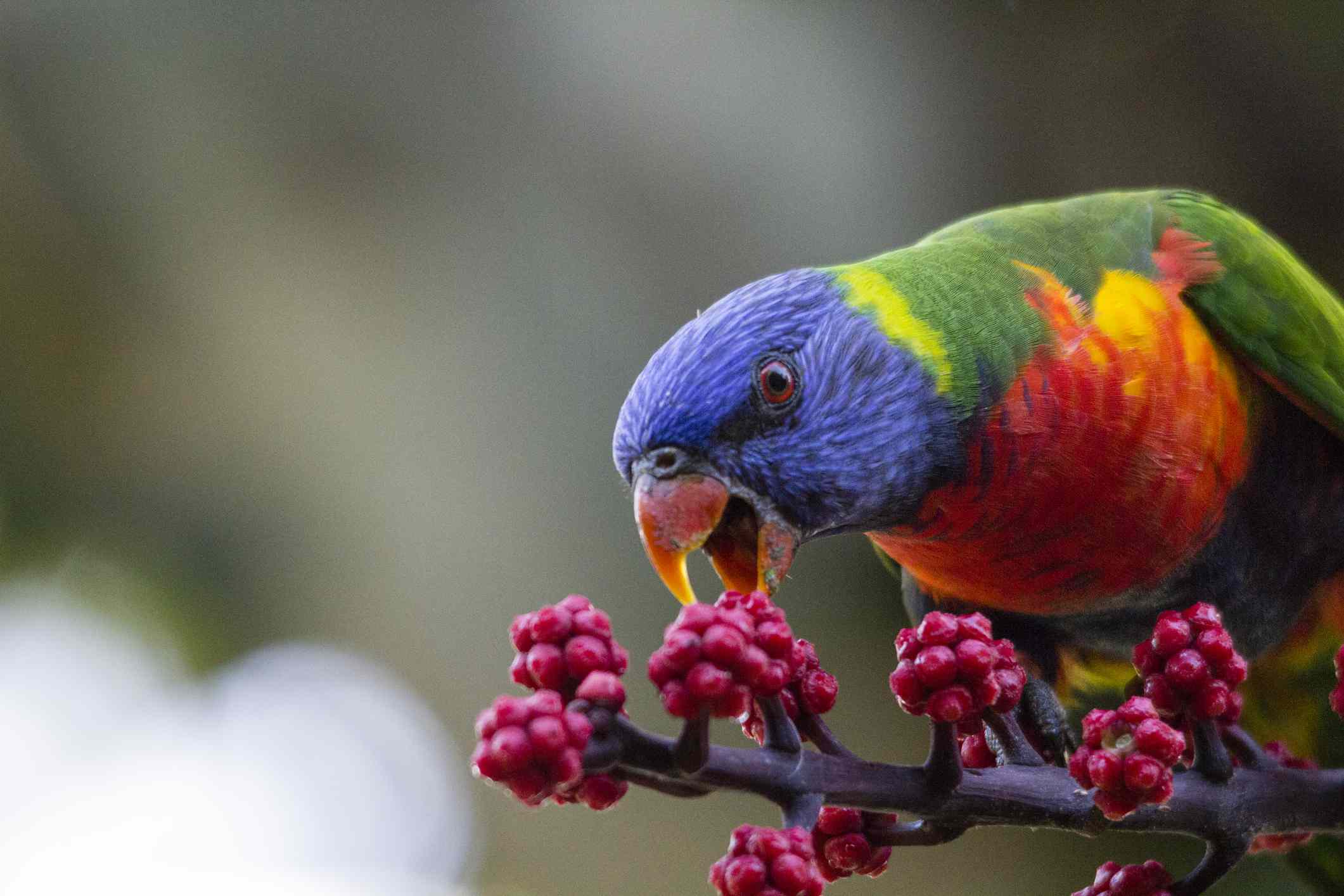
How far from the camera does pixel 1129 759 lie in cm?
111

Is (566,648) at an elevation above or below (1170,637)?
above

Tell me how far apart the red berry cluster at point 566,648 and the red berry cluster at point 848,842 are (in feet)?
1.23

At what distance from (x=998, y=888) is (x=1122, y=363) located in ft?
7.88

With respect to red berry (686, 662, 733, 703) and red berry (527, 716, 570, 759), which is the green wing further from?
red berry (527, 716, 570, 759)

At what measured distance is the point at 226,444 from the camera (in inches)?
155

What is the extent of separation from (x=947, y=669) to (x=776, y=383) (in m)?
0.56

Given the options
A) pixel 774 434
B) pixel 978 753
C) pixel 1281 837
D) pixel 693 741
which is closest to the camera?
pixel 693 741

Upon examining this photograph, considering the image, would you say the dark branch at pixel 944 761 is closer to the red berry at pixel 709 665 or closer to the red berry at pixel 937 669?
the red berry at pixel 937 669

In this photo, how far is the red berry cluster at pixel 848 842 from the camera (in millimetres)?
1172

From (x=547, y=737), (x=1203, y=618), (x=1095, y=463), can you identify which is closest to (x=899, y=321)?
(x=1095, y=463)

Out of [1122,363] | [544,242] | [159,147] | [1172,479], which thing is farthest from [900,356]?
[159,147]

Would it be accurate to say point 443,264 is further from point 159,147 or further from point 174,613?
point 174,613

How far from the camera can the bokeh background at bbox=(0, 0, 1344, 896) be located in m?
3.43

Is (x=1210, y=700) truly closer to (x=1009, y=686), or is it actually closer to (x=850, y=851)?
(x=1009, y=686)
